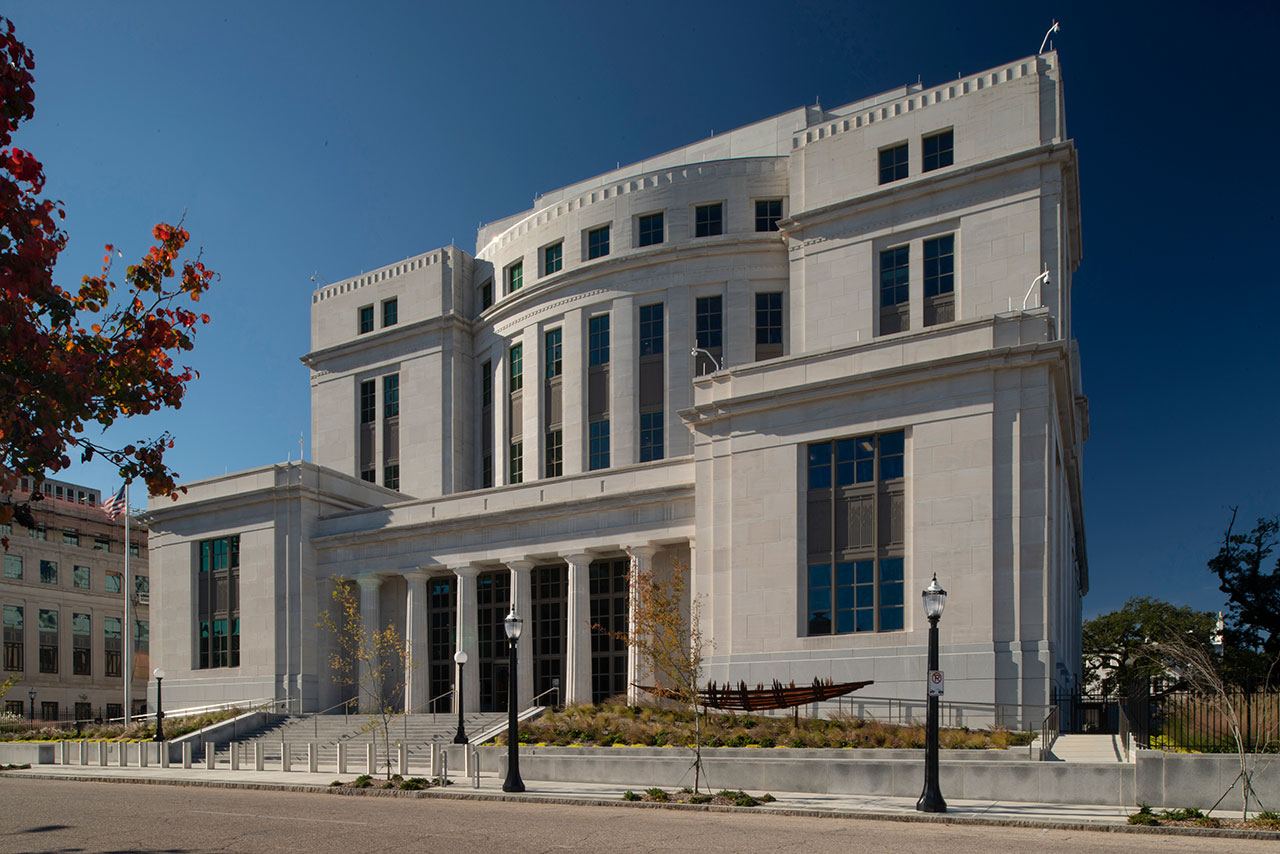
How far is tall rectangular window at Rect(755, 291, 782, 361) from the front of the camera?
48.8 meters

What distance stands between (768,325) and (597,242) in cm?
1013

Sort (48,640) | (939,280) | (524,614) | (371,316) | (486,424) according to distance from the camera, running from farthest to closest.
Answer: (48,640), (371,316), (486,424), (524,614), (939,280)

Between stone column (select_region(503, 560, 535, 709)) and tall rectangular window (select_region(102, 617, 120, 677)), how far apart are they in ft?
177

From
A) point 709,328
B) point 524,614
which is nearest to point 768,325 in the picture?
point 709,328

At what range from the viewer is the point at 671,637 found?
31859 mm

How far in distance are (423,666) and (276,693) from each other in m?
6.96

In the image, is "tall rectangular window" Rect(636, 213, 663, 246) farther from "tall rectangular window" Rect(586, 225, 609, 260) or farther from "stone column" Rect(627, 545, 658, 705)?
"stone column" Rect(627, 545, 658, 705)

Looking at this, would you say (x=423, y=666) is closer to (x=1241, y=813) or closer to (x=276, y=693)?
(x=276, y=693)

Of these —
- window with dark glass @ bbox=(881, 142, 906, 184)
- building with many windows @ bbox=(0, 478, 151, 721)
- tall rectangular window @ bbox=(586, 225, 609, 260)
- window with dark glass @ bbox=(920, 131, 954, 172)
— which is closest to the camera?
window with dark glass @ bbox=(920, 131, 954, 172)

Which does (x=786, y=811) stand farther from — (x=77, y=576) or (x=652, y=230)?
Result: (x=77, y=576)

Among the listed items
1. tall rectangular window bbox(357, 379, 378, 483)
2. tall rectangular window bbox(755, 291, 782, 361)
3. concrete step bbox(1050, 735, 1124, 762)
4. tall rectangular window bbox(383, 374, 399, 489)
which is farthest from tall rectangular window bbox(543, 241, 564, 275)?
concrete step bbox(1050, 735, 1124, 762)

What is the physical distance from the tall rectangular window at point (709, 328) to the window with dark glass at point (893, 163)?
9.48 m

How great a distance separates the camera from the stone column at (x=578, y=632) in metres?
41.4

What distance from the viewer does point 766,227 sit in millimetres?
50156
